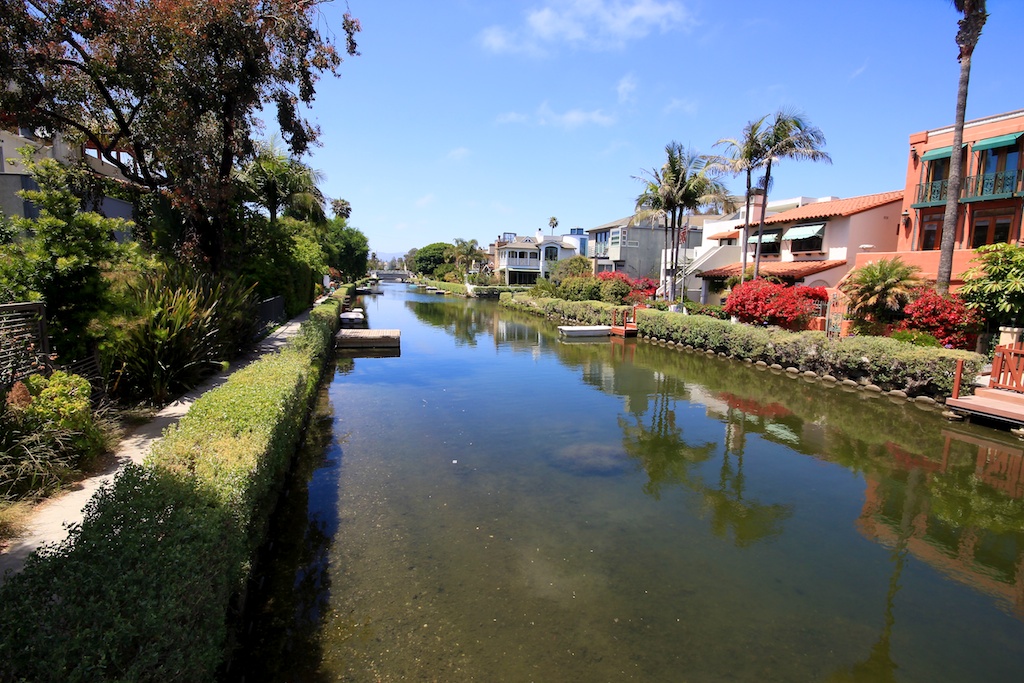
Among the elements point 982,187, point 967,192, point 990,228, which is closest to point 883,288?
point 990,228

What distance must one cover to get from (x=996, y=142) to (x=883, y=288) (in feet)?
29.6

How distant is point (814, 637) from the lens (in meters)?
5.51

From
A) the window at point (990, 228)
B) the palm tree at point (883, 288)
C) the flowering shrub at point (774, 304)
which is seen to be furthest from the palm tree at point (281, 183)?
the window at point (990, 228)

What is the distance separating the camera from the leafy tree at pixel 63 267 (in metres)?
7.83

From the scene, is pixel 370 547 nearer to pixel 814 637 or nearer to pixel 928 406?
pixel 814 637

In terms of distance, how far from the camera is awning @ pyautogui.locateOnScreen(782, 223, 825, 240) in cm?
3086

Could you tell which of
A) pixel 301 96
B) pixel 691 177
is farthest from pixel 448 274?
pixel 301 96

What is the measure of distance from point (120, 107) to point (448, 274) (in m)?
81.3

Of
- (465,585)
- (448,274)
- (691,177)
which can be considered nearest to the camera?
(465,585)

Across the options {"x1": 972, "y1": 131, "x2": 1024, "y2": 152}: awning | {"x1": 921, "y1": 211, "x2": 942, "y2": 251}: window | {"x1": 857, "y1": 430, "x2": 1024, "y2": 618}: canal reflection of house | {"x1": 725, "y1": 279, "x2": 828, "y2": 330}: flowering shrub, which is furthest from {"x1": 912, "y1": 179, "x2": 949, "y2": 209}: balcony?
{"x1": 857, "y1": 430, "x2": 1024, "y2": 618}: canal reflection of house

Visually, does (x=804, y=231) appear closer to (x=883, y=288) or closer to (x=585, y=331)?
(x=883, y=288)

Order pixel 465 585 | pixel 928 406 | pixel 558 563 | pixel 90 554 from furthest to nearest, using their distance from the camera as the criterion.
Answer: pixel 928 406, pixel 558 563, pixel 465 585, pixel 90 554

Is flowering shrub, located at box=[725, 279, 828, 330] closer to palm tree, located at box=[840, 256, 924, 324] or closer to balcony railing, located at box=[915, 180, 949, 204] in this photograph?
palm tree, located at box=[840, 256, 924, 324]

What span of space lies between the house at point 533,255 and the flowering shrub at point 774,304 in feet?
162
